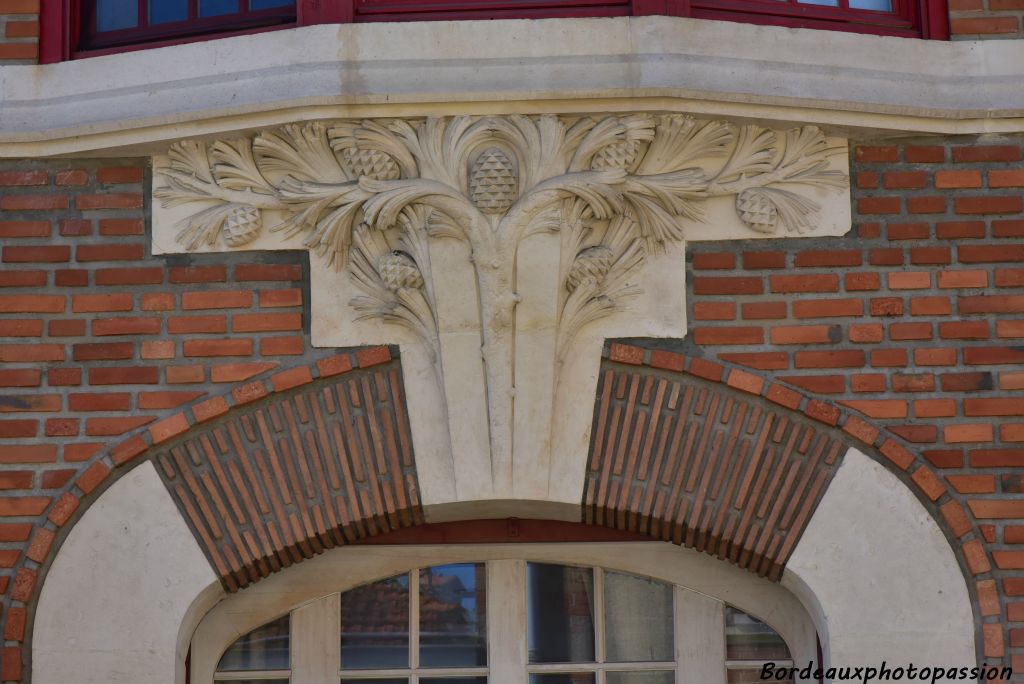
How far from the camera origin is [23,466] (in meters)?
4.94

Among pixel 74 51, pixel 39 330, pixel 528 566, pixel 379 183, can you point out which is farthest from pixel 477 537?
pixel 74 51

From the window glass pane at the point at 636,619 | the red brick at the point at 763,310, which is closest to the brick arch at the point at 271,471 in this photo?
the window glass pane at the point at 636,619

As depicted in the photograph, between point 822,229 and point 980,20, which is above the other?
point 980,20

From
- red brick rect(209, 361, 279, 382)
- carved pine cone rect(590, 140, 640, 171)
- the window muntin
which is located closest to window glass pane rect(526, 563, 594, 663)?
red brick rect(209, 361, 279, 382)

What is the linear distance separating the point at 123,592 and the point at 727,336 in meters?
2.10

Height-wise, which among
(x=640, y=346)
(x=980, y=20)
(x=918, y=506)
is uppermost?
(x=980, y=20)

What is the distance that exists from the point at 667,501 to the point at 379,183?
139cm

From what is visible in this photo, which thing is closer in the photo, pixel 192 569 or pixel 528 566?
pixel 192 569

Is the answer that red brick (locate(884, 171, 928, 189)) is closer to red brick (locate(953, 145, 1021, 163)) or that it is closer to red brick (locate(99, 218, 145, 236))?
red brick (locate(953, 145, 1021, 163))

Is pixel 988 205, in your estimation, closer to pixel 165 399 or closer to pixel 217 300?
pixel 217 300

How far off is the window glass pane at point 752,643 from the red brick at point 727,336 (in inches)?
37.8

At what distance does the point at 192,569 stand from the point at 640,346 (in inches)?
63.2

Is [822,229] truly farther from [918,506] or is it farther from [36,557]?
[36,557]

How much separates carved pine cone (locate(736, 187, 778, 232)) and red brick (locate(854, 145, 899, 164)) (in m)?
0.36
